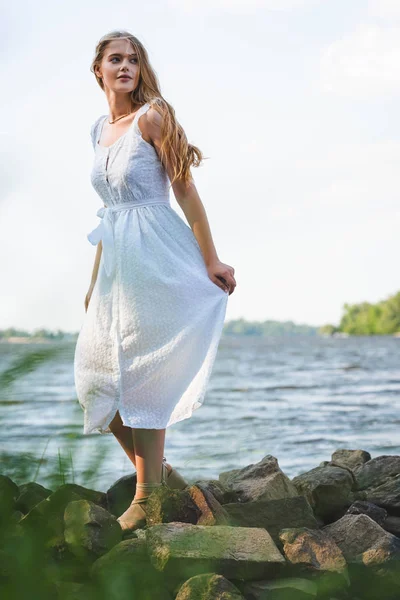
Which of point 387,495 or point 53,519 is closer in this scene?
point 53,519

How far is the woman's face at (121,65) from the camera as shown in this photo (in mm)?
3787

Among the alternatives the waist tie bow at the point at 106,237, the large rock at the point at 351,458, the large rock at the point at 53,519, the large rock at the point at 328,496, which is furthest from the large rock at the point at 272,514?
the large rock at the point at 53,519

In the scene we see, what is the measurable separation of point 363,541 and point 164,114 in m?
1.98

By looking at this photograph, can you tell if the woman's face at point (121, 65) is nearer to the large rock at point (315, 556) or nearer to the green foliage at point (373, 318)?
the large rock at point (315, 556)

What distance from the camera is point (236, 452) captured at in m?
1.68

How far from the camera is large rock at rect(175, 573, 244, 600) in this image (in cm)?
275

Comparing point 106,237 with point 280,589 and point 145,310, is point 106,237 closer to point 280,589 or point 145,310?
point 145,310

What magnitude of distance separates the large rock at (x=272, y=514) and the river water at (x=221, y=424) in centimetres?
27

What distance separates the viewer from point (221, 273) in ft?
12.1

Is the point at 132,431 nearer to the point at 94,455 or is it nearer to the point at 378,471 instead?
the point at 378,471

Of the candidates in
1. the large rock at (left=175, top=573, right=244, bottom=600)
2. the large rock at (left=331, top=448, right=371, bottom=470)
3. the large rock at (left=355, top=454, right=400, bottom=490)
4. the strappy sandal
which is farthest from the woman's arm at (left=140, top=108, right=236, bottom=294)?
the large rock at (left=331, top=448, right=371, bottom=470)

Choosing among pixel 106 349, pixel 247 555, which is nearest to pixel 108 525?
pixel 247 555

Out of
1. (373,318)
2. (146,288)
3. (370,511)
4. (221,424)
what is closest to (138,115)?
(146,288)

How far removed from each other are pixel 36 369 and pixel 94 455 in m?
0.21
